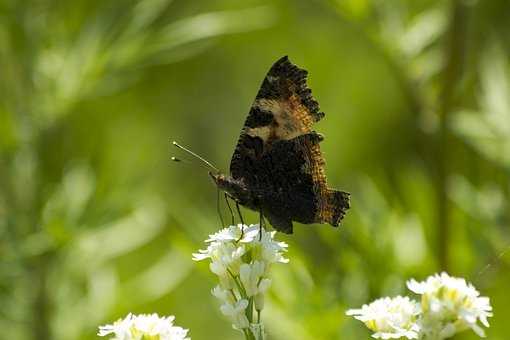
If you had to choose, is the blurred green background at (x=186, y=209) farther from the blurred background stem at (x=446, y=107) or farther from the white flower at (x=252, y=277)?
the white flower at (x=252, y=277)

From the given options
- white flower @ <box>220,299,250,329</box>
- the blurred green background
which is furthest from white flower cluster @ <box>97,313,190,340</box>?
Result: the blurred green background

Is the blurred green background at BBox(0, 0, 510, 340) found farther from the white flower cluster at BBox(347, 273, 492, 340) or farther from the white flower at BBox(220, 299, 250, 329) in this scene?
the white flower at BBox(220, 299, 250, 329)

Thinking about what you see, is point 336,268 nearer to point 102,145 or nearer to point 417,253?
point 417,253

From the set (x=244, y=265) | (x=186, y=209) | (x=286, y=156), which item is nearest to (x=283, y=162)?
(x=286, y=156)

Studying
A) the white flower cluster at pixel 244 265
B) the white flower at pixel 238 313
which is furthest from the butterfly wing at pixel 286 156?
the white flower at pixel 238 313

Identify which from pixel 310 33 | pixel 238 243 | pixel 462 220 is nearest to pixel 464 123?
pixel 462 220

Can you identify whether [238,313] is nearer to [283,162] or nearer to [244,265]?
[244,265]

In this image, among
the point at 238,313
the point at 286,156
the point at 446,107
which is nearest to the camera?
the point at 238,313
